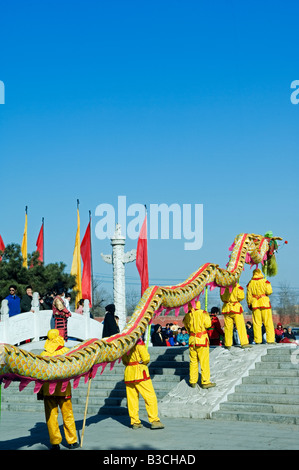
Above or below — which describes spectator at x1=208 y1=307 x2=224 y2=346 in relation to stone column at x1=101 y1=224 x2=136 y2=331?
below

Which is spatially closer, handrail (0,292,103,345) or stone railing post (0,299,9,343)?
stone railing post (0,299,9,343)

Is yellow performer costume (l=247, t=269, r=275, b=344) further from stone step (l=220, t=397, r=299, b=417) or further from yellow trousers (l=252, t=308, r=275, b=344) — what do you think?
stone step (l=220, t=397, r=299, b=417)

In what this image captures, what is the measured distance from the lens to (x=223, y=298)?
11672 millimetres

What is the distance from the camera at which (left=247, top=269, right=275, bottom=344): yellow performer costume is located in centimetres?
1198

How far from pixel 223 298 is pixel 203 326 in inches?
63.3

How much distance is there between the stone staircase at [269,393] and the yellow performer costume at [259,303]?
32.1 inches

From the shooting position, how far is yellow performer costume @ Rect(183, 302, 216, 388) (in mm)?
10109

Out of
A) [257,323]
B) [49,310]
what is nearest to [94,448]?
[257,323]

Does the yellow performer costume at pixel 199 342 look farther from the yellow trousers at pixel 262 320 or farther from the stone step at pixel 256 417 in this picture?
the yellow trousers at pixel 262 320

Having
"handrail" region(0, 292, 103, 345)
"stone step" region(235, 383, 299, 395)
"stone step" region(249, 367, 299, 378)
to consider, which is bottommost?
"stone step" region(235, 383, 299, 395)

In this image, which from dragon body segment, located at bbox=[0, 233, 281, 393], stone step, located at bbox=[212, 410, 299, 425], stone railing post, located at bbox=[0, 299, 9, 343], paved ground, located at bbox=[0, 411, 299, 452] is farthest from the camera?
stone railing post, located at bbox=[0, 299, 9, 343]

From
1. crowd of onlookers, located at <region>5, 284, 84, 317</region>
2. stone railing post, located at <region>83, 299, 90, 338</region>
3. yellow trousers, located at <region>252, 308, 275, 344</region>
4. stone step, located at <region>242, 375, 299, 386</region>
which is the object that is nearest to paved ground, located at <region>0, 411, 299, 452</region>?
stone step, located at <region>242, 375, 299, 386</region>

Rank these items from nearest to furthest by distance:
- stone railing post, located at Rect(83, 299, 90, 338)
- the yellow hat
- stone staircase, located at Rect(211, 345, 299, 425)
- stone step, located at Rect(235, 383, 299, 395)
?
the yellow hat, stone staircase, located at Rect(211, 345, 299, 425), stone step, located at Rect(235, 383, 299, 395), stone railing post, located at Rect(83, 299, 90, 338)

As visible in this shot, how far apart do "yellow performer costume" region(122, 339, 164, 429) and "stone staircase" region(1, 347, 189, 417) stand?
1.17 metres
